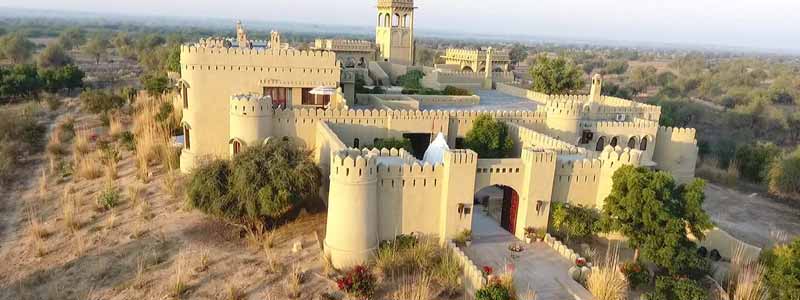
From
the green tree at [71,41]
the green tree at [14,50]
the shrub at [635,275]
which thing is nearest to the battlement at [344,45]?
the shrub at [635,275]

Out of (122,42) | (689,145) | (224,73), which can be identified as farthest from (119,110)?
(122,42)

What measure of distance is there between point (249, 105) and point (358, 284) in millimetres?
8775

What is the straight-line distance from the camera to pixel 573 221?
17.3 metres

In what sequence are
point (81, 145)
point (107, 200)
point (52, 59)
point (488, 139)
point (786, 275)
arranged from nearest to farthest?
point (786, 275) < point (107, 200) < point (488, 139) < point (81, 145) < point (52, 59)

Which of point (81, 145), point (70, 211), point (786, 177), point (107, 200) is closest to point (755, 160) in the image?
point (786, 177)

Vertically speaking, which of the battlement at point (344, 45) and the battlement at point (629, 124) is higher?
the battlement at point (344, 45)

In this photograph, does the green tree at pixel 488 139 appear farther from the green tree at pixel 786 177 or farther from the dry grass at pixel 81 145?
the dry grass at pixel 81 145

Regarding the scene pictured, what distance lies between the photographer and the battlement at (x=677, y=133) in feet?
79.6

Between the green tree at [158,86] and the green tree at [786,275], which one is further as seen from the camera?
the green tree at [158,86]

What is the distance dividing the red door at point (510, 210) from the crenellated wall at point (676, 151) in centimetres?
956

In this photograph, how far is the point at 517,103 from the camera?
98.1ft

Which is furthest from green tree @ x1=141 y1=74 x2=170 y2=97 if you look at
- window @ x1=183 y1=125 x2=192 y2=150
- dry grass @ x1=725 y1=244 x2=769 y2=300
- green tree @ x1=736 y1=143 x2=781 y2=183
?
green tree @ x1=736 y1=143 x2=781 y2=183

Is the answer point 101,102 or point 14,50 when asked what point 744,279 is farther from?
point 14,50

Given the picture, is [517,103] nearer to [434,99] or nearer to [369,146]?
[434,99]
